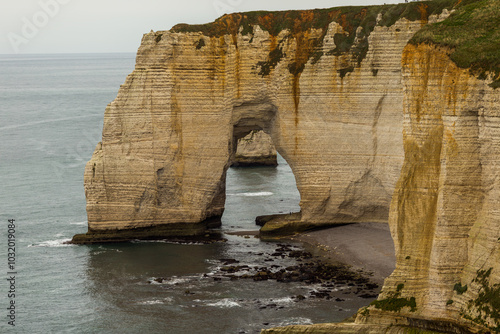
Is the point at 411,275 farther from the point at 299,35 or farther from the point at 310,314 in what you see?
the point at 299,35

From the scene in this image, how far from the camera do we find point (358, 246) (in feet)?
165

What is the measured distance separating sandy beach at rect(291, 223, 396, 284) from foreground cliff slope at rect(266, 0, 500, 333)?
1095 cm

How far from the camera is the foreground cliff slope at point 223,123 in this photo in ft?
173

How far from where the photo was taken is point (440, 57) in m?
33.3

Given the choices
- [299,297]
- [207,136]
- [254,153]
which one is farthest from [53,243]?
[254,153]

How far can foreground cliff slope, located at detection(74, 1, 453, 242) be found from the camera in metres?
52.6

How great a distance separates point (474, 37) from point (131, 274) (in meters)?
23.3

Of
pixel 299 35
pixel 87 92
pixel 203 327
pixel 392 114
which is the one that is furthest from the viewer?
pixel 87 92

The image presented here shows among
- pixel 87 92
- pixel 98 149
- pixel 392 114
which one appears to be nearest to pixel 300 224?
pixel 392 114

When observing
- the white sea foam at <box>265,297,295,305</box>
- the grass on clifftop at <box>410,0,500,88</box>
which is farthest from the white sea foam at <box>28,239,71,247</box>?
the grass on clifftop at <box>410,0,500,88</box>

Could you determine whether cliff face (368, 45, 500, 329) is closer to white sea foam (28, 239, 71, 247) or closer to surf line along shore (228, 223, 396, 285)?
surf line along shore (228, 223, 396, 285)

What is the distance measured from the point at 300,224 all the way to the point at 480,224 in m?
23.2

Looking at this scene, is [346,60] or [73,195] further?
[73,195]

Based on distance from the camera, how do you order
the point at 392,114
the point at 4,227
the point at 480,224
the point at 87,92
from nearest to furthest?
1. the point at 480,224
2. the point at 392,114
3. the point at 4,227
4. the point at 87,92
